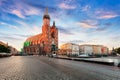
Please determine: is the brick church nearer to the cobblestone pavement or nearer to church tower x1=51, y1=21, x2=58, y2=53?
church tower x1=51, y1=21, x2=58, y2=53

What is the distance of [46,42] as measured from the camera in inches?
6225

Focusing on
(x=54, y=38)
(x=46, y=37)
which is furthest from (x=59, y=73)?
(x=54, y=38)

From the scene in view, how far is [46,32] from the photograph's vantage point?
159 metres

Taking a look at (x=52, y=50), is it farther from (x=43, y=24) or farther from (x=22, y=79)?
(x=22, y=79)

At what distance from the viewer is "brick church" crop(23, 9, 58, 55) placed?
158m

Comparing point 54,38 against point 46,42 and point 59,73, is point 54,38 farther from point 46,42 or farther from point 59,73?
point 59,73

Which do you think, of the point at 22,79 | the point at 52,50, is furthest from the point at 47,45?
the point at 22,79

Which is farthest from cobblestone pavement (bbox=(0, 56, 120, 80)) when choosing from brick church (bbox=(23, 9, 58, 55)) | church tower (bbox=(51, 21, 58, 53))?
church tower (bbox=(51, 21, 58, 53))

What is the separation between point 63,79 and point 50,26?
6483 inches

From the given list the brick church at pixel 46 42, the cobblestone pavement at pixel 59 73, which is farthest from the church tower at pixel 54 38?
the cobblestone pavement at pixel 59 73

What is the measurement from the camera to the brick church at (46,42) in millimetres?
158125

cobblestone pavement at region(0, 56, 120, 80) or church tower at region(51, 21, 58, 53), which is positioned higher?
church tower at region(51, 21, 58, 53)

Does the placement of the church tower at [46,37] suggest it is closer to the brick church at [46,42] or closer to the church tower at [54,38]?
the brick church at [46,42]

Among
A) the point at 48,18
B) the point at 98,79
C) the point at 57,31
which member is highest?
the point at 48,18
